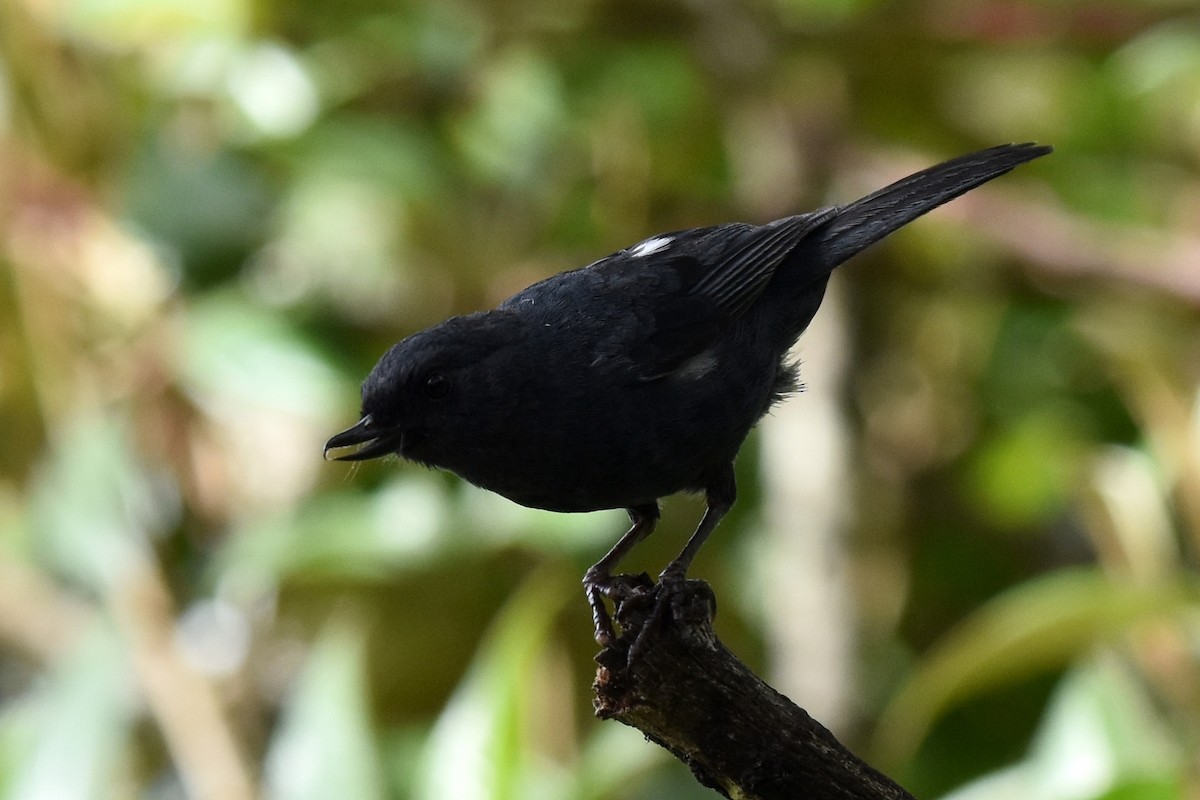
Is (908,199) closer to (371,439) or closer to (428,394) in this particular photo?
(428,394)

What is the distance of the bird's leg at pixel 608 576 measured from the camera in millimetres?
2531

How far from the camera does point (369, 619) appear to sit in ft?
13.8

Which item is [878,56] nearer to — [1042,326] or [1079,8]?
[1079,8]

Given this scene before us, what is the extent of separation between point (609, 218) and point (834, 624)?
148 centimetres

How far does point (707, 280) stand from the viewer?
3057 millimetres

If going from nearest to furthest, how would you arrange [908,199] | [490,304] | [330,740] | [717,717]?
[717,717], [908,199], [330,740], [490,304]

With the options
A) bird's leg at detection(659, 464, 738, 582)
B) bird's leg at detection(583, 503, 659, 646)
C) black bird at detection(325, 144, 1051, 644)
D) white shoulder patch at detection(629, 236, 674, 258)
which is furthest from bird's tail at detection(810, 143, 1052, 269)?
bird's leg at detection(583, 503, 659, 646)

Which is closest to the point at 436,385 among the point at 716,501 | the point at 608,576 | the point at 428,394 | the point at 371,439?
the point at 428,394

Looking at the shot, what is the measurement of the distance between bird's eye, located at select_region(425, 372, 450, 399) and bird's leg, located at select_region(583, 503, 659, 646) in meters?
0.48

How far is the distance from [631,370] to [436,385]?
404 millimetres

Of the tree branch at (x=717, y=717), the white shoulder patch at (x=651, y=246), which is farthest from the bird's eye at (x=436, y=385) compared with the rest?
the white shoulder patch at (x=651, y=246)

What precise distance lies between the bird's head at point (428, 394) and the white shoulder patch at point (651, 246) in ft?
2.14

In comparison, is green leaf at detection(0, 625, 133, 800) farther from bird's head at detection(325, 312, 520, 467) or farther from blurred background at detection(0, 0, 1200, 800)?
bird's head at detection(325, 312, 520, 467)

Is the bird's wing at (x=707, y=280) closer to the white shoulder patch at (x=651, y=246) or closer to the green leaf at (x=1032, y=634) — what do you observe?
the white shoulder patch at (x=651, y=246)
